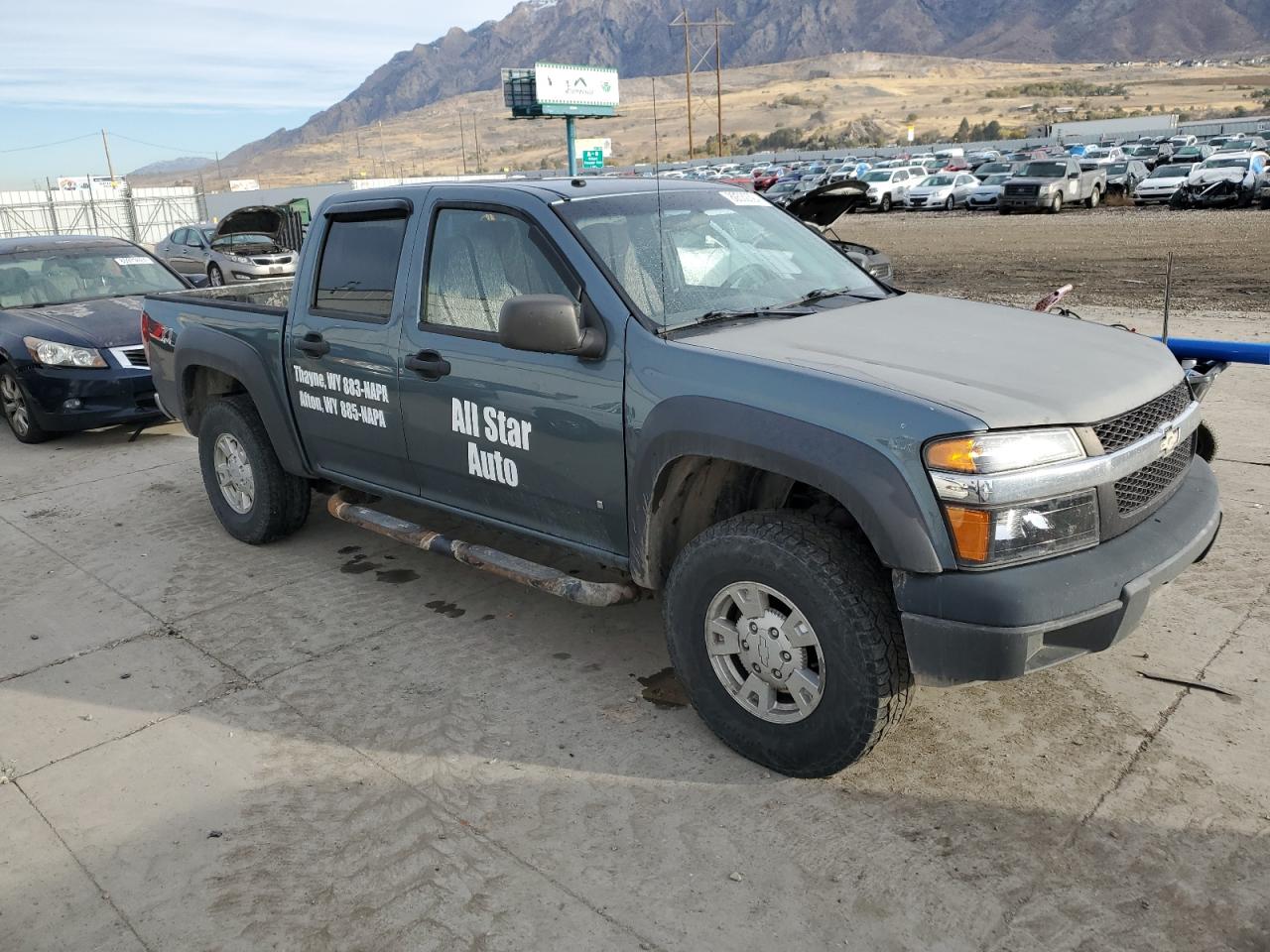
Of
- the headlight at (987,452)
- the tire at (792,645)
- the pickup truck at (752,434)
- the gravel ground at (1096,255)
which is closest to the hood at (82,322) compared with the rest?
the pickup truck at (752,434)

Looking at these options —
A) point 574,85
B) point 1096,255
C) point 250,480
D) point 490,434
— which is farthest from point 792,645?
point 574,85

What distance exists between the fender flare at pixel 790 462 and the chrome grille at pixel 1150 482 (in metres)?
0.68

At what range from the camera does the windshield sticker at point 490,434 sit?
3.95 m

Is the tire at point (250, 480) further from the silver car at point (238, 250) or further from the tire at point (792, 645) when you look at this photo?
the silver car at point (238, 250)

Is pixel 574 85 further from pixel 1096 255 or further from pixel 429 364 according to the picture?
pixel 429 364

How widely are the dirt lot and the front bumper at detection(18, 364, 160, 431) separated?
3.54 meters

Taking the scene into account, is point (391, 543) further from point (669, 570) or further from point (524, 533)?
point (669, 570)

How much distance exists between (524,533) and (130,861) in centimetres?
174

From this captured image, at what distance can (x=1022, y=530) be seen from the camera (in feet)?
9.37

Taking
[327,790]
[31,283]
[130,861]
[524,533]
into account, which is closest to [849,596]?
[524,533]

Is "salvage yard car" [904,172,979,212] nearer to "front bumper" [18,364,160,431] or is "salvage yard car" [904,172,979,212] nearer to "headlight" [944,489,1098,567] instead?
"front bumper" [18,364,160,431]

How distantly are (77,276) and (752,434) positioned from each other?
323 inches

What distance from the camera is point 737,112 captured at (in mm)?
142875

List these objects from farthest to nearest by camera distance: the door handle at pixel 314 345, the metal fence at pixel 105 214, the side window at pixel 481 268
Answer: the metal fence at pixel 105 214, the door handle at pixel 314 345, the side window at pixel 481 268
